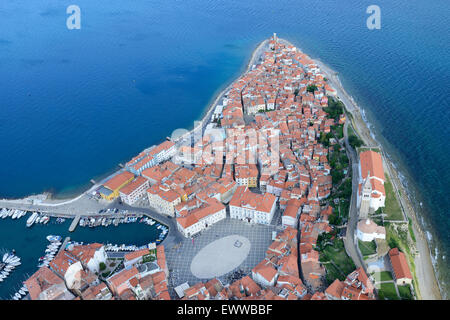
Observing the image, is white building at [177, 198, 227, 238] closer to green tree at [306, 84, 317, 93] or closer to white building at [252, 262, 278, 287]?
white building at [252, 262, 278, 287]

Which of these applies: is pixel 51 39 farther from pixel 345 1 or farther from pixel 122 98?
pixel 345 1

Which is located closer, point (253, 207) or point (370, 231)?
point (370, 231)

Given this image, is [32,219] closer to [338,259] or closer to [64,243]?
[64,243]

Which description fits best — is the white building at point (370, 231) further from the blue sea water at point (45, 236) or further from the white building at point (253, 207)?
the blue sea water at point (45, 236)

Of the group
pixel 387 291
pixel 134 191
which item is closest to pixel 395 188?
pixel 387 291

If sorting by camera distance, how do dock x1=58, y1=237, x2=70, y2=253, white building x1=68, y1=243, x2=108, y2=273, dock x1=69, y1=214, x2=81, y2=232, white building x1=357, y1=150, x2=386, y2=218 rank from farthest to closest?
dock x1=69, y1=214, x2=81, y2=232
dock x1=58, y1=237, x2=70, y2=253
white building x1=357, y1=150, x2=386, y2=218
white building x1=68, y1=243, x2=108, y2=273

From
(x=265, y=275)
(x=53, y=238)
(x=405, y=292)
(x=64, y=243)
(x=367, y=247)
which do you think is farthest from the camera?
(x=53, y=238)

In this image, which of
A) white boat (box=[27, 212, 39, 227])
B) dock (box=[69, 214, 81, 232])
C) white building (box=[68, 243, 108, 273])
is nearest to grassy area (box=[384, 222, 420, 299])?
white building (box=[68, 243, 108, 273])
